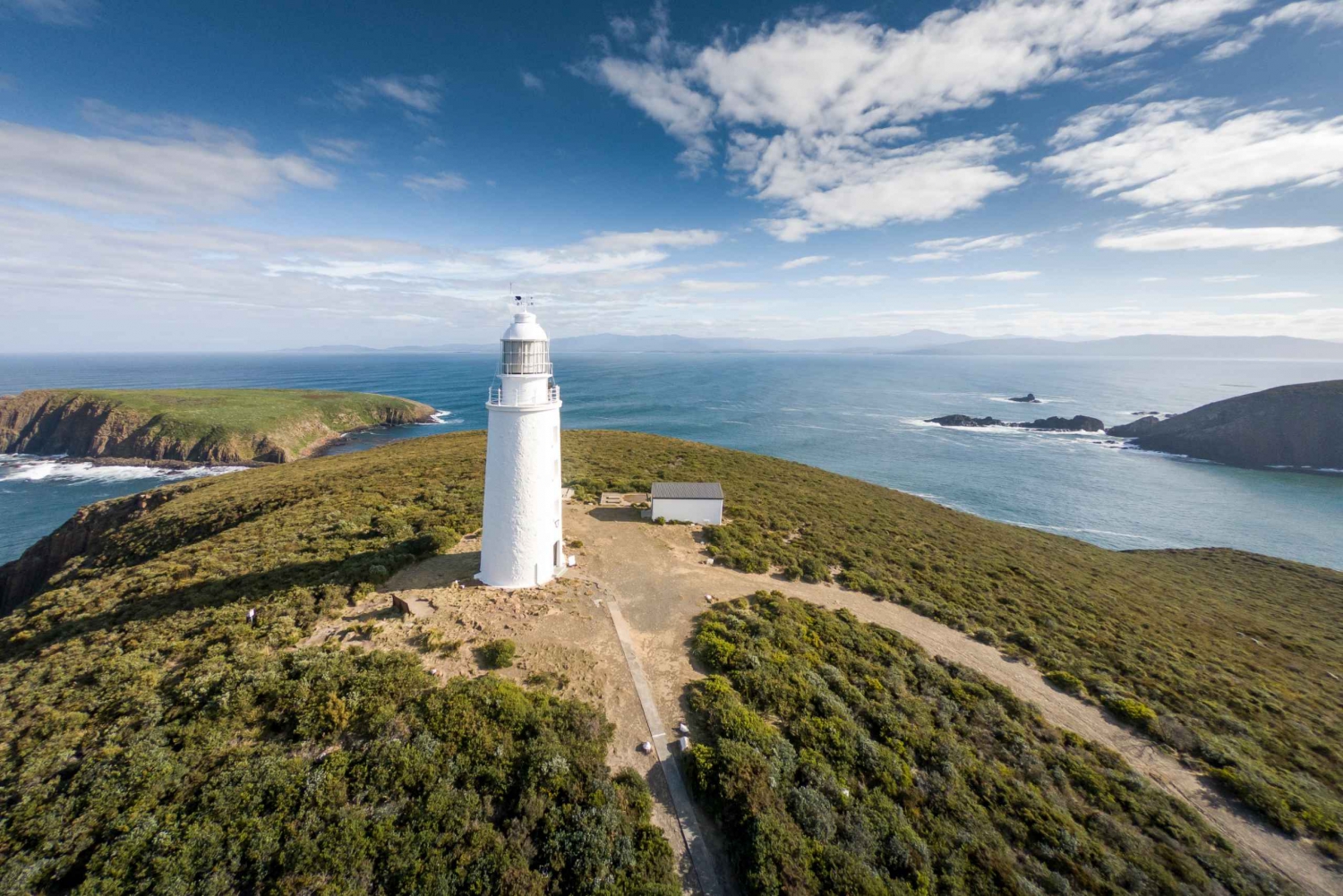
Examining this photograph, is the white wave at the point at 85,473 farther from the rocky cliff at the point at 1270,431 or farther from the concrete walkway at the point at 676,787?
the rocky cliff at the point at 1270,431

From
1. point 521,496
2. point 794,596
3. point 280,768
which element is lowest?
point 280,768

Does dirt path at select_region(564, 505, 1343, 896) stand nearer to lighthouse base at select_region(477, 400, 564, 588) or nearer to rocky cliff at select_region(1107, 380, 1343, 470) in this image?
lighthouse base at select_region(477, 400, 564, 588)

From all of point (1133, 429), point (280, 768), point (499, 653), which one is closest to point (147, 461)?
point (280, 768)

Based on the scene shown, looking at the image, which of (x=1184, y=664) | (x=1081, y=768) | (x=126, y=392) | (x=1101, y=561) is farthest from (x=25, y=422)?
(x=1101, y=561)

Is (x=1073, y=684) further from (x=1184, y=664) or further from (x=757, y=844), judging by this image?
(x=757, y=844)

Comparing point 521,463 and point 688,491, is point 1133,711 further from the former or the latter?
point 521,463
